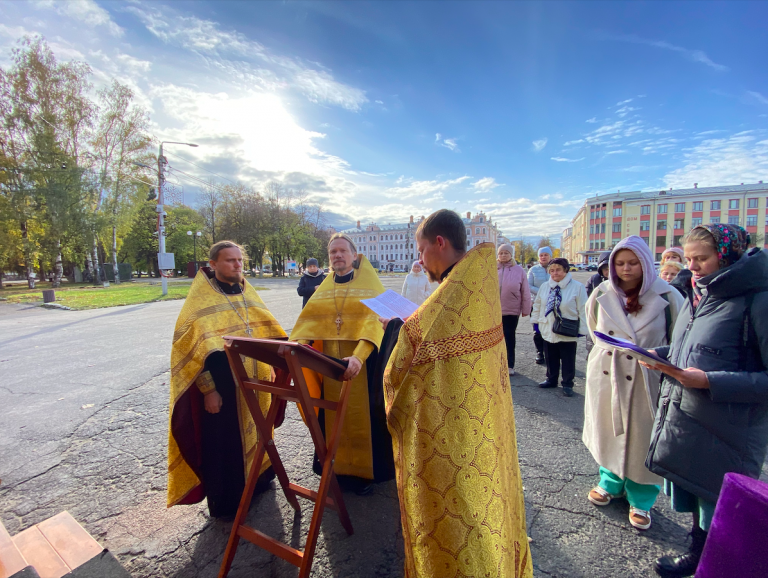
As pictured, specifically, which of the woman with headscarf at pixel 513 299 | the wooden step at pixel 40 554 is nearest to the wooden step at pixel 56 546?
the wooden step at pixel 40 554

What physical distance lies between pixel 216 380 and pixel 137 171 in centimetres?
3267

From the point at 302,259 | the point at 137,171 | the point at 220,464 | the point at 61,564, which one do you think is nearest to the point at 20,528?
the point at 61,564

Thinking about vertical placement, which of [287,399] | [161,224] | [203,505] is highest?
[161,224]

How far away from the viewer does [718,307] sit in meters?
1.85

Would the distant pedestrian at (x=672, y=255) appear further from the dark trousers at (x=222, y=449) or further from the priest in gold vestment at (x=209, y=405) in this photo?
the dark trousers at (x=222, y=449)

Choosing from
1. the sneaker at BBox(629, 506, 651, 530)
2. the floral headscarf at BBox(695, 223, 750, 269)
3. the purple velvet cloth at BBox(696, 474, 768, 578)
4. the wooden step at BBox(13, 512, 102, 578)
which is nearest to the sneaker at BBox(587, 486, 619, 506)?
the sneaker at BBox(629, 506, 651, 530)

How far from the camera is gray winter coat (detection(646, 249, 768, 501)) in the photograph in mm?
1724

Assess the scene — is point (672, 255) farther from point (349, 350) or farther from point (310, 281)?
point (310, 281)

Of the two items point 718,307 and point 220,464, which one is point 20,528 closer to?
point 220,464

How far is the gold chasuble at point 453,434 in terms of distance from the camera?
52.0 inches

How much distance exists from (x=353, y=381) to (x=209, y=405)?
1.01 m

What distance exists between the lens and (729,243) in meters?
1.85

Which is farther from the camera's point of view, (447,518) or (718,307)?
(718,307)

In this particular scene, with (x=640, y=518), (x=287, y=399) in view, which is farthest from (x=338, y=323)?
(x=640, y=518)
